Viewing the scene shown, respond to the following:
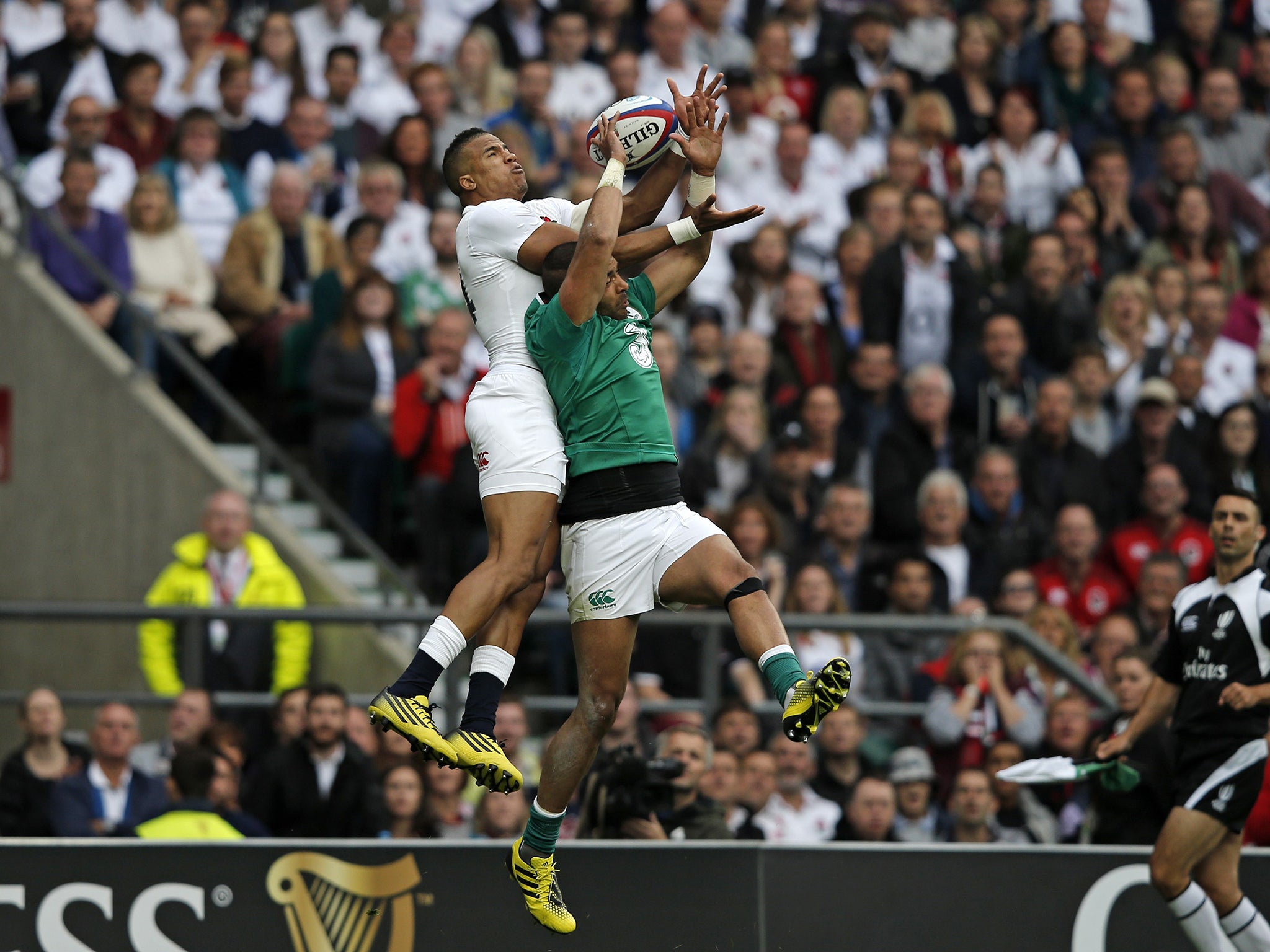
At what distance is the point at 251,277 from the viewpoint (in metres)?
13.0

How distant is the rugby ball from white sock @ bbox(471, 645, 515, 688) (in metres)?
1.95

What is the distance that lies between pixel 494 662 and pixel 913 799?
3523 millimetres

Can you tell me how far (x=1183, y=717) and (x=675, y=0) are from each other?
7.43 metres

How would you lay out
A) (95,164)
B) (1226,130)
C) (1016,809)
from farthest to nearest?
(1226,130) → (95,164) → (1016,809)

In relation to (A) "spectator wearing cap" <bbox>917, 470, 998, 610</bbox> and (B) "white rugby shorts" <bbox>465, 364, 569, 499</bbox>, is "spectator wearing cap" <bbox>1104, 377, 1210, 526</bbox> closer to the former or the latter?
(A) "spectator wearing cap" <bbox>917, 470, 998, 610</bbox>

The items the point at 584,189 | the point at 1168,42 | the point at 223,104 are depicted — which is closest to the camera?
the point at 584,189

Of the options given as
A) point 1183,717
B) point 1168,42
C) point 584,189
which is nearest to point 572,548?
point 1183,717

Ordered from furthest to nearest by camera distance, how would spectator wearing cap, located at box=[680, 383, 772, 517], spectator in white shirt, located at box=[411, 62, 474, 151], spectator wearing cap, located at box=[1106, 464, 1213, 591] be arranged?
spectator in white shirt, located at box=[411, 62, 474, 151], spectator wearing cap, located at box=[1106, 464, 1213, 591], spectator wearing cap, located at box=[680, 383, 772, 517]

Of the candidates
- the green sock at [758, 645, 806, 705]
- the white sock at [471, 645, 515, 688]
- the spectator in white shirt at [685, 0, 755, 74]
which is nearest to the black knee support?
the green sock at [758, 645, 806, 705]

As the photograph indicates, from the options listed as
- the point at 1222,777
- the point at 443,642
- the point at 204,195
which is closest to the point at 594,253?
the point at 443,642

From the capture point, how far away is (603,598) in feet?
27.0

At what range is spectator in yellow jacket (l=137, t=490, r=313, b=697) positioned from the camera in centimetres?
1186

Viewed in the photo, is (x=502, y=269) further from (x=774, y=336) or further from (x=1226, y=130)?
(x=1226, y=130)

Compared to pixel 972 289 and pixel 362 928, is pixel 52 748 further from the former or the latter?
pixel 972 289
